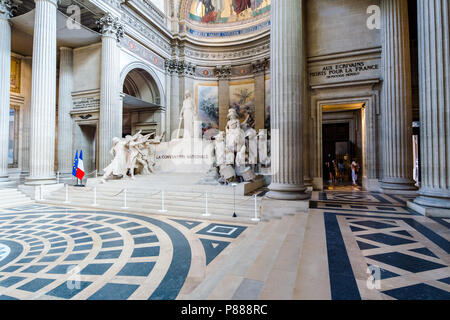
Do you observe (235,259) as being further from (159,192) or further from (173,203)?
(159,192)

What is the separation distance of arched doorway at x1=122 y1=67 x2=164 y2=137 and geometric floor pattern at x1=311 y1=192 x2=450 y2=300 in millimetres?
14676

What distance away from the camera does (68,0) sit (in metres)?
10.6

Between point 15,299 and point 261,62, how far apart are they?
→ 17474mm

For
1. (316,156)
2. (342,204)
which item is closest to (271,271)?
(342,204)

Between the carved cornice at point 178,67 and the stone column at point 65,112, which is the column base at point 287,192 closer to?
the stone column at point 65,112

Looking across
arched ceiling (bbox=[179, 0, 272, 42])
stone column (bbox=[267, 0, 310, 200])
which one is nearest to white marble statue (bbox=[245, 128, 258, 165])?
stone column (bbox=[267, 0, 310, 200])

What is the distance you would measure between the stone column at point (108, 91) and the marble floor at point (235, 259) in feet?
24.1

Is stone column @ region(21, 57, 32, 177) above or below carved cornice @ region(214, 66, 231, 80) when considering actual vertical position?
below

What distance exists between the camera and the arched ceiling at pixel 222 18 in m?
17.1

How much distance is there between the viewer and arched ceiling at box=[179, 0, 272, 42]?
17.1 metres

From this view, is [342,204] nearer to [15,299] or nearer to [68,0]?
[15,299]

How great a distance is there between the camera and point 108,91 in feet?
38.3

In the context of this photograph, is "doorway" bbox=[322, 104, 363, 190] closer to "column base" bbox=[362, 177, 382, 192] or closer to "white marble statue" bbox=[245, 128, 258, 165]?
"column base" bbox=[362, 177, 382, 192]

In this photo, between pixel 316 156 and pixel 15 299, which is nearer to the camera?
pixel 15 299
